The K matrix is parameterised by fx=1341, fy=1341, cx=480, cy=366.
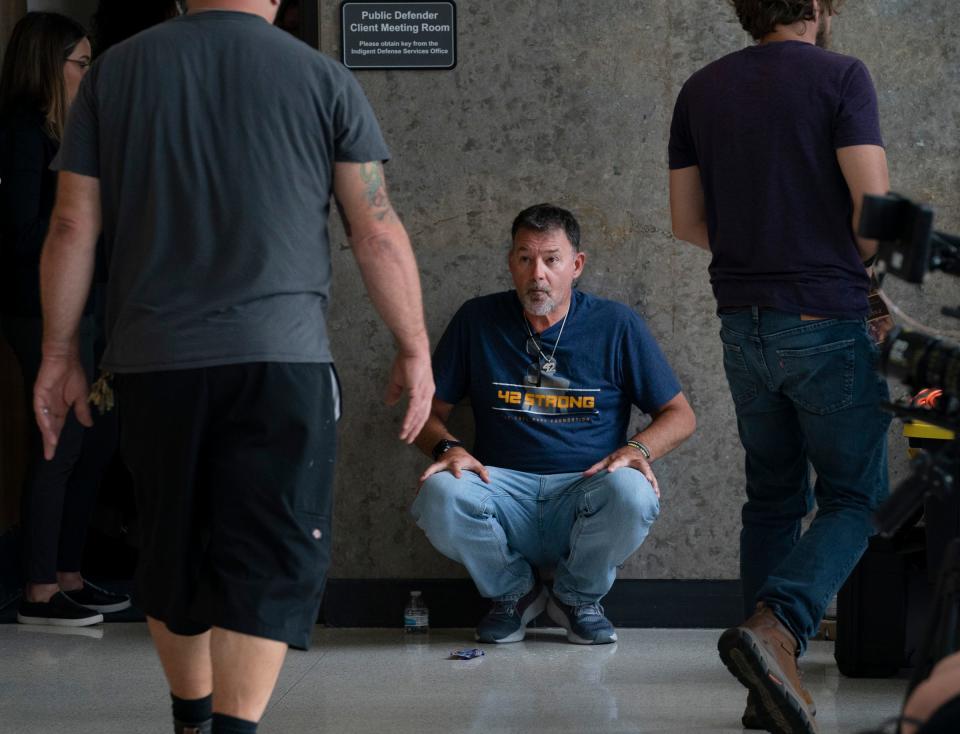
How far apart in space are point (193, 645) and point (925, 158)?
2653 millimetres

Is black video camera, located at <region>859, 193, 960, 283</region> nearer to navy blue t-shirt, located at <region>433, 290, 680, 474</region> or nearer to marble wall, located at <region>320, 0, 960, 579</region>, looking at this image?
navy blue t-shirt, located at <region>433, 290, 680, 474</region>

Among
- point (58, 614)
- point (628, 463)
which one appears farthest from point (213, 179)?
point (58, 614)

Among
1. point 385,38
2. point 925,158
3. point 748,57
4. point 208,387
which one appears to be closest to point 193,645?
point 208,387

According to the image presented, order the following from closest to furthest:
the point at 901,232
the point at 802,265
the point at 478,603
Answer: the point at 901,232 < the point at 802,265 < the point at 478,603

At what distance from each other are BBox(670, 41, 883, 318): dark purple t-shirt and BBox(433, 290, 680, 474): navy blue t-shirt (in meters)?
1.10

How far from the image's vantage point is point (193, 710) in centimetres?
241

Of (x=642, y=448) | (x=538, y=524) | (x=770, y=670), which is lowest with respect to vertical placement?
(x=538, y=524)

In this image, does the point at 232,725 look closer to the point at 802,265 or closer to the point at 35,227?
the point at 802,265

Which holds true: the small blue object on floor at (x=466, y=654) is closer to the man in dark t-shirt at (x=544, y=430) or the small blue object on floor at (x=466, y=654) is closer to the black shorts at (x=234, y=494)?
the man in dark t-shirt at (x=544, y=430)

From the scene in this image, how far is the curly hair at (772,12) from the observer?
2.78 metres

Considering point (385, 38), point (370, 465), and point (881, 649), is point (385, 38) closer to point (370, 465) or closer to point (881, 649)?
point (370, 465)

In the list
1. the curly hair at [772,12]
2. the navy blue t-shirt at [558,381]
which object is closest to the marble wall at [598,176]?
the navy blue t-shirt at [558,381]

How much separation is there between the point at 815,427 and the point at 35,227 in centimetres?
253

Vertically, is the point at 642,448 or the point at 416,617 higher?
the point at 642,448
